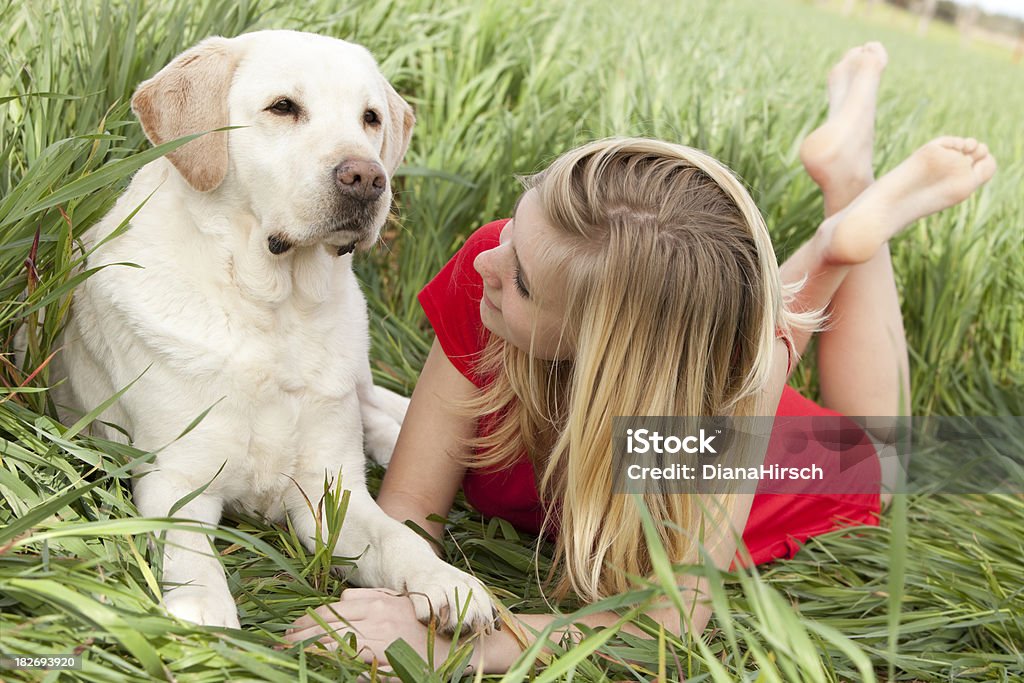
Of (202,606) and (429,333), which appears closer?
(202,606)

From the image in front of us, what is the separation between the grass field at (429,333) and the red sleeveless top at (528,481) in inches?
3.0

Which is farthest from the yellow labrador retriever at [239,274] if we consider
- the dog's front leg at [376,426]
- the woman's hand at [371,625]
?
the dog's front leg at [376,426]

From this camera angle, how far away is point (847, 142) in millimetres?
3059

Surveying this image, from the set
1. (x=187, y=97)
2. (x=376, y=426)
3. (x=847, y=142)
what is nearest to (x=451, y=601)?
(x=376, y=426)

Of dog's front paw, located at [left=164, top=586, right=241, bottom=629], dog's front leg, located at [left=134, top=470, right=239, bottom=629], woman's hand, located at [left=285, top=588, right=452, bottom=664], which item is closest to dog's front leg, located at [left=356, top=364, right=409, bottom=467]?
dog's front leg, located at [left=134, top=470, right=239, bottom=629]

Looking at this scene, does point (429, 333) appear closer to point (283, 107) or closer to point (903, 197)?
point (283, 107)

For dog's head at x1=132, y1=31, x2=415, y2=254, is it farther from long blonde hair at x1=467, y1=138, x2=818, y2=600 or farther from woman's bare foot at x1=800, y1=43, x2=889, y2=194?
woman's bare foot at x1=800, y1=43, x2=889, y2=194

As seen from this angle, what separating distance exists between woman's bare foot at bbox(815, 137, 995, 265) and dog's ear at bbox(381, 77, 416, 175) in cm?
124

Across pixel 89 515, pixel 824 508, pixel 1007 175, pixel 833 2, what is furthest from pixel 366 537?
pixel 833 2

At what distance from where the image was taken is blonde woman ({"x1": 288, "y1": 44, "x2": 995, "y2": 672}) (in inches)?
71.8

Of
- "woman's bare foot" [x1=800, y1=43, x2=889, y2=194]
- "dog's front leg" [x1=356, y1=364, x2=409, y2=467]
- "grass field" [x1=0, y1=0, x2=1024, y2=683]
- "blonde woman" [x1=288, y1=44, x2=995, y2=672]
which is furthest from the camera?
"woman's bare foot" [x1=800, y1=43, x2=889, y2=194]

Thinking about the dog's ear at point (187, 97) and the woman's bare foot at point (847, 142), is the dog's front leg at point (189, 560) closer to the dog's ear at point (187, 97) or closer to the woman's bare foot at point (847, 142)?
the dog's ear at point (187, 97)

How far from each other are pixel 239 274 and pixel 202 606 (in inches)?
26.9

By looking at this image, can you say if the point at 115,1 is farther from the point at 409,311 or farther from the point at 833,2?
the point at 833,2
